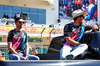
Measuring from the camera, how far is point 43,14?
2969 centimetres

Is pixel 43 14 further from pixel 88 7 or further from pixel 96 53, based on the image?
pixel 96 53

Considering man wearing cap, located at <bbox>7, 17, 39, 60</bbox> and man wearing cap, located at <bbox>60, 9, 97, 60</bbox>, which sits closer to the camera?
man wearing cap, located at <bbox>60, 9, 97, 60</bbox>

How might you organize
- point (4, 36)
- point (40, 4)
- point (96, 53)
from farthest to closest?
point (40, 4)
point (4, 36)
point (96, 53)

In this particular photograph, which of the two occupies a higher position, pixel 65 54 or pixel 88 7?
pixel 88 7

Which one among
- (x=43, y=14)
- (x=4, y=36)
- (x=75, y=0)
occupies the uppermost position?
(x=75, y=0)

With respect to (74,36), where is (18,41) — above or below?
below

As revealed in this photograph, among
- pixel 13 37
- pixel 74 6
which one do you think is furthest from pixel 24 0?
pixel 13 37

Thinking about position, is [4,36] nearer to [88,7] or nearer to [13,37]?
[13,37]

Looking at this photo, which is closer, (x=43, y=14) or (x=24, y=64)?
(x=24, y=64)

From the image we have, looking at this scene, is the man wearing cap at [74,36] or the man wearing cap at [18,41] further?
the man wearing cap at [18,41]

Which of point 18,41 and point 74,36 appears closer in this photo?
point 74,36

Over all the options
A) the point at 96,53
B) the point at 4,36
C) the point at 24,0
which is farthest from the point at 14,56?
the point at 24,0

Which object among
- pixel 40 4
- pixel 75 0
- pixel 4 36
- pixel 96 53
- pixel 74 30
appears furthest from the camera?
pixel 75 0

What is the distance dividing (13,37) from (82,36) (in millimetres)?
1336
